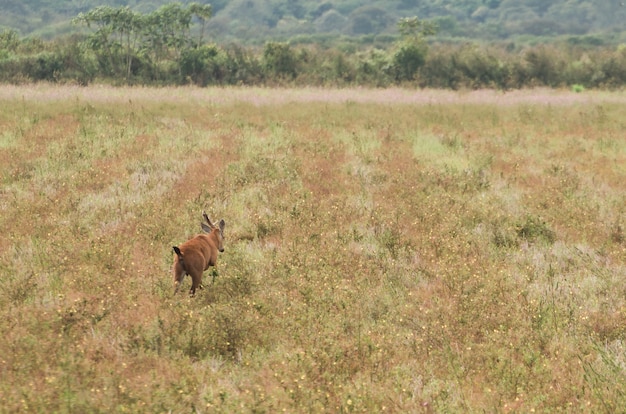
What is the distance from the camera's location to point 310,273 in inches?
260

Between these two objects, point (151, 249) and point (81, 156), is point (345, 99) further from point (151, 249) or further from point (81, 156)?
point (151, 249)

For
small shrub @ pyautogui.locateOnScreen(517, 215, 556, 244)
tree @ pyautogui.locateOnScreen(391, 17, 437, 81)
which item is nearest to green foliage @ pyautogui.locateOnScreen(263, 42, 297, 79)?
tree @ pyautogui.locateOnScreen(391, 17, 437, 81)

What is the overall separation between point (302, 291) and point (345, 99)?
16721mm

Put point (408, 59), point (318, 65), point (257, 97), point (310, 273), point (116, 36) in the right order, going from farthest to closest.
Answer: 1. point (116, 36)
2. point (318, 65)
3. point (408, 59)
4. point (257, 97)
5. point (310, 273)

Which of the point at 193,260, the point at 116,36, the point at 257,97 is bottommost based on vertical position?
the point at 257,97

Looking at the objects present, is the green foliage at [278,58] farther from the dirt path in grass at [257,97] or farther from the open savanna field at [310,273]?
the open savanna field at [310,273]

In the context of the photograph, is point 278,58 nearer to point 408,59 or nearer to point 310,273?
point 408,59

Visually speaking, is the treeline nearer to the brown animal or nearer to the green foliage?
the green foliage

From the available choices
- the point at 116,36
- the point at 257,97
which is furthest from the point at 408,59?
the point at 116,36

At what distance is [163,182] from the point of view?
1044cm

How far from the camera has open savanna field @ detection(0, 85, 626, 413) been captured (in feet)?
14.1

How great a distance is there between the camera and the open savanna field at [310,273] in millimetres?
4305

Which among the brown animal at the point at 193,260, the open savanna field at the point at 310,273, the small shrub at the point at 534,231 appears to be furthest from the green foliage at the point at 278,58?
the brown animal at the point at 193,260

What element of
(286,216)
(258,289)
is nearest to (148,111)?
(286,216)
